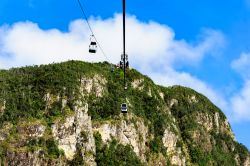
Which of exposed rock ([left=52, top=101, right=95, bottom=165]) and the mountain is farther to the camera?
exposed rock ([left=52, top=101, right=95, bottom=165])

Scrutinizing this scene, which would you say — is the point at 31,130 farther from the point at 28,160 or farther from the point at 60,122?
the point at 28,160

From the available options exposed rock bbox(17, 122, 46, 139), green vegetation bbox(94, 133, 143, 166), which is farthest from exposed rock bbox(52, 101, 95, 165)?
exposed rock bbox(17, 122, 46, 139)

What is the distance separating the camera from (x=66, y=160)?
6496 inches

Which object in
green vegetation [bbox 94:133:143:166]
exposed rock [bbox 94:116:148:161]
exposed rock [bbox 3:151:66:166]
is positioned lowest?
exposed rock [bbox 3:151:66:166]

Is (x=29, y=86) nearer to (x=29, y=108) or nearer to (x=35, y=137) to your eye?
(x=29, y=108)

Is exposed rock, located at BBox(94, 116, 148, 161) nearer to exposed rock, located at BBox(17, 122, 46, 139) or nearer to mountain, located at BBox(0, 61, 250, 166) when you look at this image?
mountain, located at BBox(0, 61, 250, 166)

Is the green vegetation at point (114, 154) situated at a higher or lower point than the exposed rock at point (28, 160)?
higher

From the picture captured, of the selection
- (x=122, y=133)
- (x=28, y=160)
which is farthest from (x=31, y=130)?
(x=122, y=133)

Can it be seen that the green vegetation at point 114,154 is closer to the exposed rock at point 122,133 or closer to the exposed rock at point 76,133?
the exposed rock at point 122,133

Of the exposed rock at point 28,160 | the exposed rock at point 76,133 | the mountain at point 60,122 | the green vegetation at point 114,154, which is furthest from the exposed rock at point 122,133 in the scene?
the exposed rock at point 28,160

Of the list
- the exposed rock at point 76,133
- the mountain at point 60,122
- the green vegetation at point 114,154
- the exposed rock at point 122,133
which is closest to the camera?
the mountain at point 60,122

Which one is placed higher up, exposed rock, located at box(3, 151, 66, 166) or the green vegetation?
the green vegetation

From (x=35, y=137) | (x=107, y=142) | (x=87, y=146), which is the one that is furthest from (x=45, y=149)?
(x=107, y=142)

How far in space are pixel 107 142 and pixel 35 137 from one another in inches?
1189
